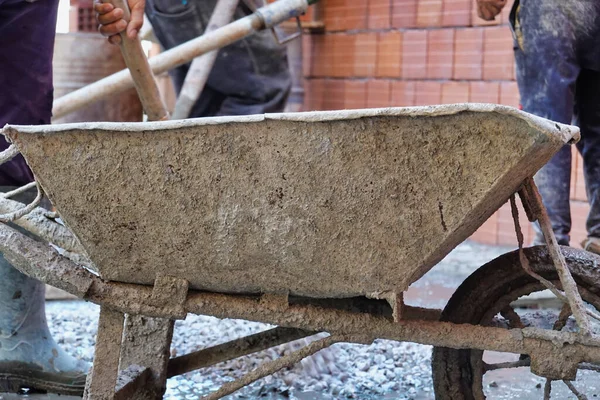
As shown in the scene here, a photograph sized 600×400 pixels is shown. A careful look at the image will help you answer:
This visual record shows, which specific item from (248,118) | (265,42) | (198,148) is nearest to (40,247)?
(198,148)

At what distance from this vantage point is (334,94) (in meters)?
6.13

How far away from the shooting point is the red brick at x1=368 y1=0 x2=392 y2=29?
5.68m

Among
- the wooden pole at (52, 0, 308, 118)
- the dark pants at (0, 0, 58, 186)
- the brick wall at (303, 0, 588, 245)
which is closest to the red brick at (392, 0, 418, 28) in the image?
the brick wall at (303, 0, 588, 245)

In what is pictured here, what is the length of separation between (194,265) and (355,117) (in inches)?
21.5

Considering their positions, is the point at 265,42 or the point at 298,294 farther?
the point at 265,42

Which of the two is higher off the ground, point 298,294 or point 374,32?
point 374,32

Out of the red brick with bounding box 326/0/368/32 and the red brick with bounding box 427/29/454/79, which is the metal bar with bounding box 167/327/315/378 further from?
the red brick with bounding box 326/0/368/32

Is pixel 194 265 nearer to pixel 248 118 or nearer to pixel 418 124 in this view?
pixel 248 118

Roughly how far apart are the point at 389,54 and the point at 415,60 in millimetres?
223

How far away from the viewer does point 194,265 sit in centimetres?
194

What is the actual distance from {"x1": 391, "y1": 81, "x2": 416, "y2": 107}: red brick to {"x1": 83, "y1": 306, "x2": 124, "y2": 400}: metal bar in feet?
12.7

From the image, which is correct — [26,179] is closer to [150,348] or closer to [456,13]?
[150,348]

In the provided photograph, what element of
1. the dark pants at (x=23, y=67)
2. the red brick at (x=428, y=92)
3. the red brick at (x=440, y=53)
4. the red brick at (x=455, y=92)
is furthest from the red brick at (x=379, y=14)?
the dark pants at (x=23, y=67)

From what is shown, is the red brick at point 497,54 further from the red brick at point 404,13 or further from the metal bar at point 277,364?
the metal bar at point 277,364
